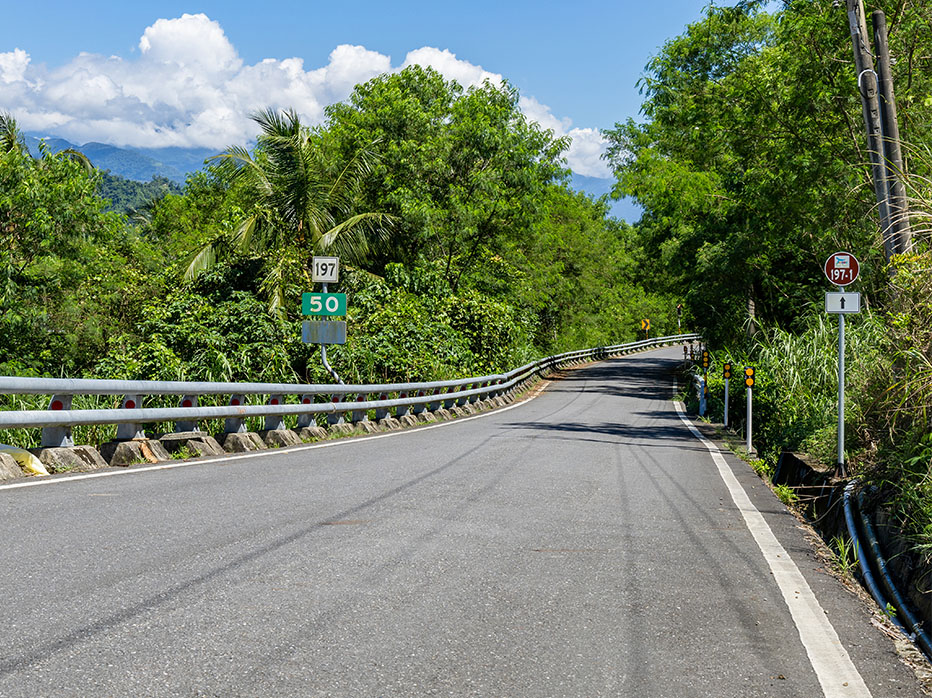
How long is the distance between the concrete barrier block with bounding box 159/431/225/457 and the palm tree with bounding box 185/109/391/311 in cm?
1483

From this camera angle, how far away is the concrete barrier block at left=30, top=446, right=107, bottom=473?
28.3 ft

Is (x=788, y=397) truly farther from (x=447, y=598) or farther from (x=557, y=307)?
(x=557, y=307)

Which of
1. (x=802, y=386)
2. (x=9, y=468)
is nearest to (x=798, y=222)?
(x=802, y=386)

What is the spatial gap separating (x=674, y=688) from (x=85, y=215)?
25.5 metres

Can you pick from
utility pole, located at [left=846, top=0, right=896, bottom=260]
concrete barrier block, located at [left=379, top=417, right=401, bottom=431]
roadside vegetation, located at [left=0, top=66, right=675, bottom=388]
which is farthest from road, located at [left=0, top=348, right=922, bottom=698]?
roadside vegetation, located at [left=0, top=66, right=675, bottom=388]

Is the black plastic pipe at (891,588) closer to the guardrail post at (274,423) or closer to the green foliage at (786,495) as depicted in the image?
the green foliage at (786,495)

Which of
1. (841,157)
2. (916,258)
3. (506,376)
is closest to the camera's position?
(916,258)

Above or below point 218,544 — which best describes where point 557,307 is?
above

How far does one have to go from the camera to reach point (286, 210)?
27.3 meters

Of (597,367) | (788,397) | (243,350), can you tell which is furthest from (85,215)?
(597,367)

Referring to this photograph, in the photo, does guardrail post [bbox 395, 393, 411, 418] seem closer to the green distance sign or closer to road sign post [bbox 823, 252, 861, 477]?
the green distance sign

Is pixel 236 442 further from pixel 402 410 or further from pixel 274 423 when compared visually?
pixel 402 410

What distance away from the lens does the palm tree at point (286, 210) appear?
2656 centimetres

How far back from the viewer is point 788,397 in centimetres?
1644
